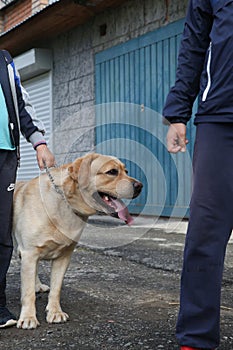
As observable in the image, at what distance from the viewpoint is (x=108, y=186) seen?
3.62m

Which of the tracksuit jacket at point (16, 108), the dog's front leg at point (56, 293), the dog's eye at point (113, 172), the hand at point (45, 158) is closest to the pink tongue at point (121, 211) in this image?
the dog's eye at point (113, 172)

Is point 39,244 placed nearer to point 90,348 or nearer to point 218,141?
point 90,348

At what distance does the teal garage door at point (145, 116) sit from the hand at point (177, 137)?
16.5 ft

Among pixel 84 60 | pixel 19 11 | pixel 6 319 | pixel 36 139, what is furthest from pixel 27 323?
pixel 19 11

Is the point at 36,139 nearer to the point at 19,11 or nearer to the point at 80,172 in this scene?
the point at 80,172

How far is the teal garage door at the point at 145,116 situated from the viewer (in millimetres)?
7895

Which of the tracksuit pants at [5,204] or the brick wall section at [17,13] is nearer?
the tracksuit pants at [5,204]

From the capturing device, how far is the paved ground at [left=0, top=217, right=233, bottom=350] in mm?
2967

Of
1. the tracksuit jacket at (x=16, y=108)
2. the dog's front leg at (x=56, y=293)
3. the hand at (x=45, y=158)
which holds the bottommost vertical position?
the dog's front leg at (x=56, y=293)

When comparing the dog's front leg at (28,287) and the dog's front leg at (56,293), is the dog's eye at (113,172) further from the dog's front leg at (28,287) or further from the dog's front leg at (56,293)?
the dog's front leg at (28,287)

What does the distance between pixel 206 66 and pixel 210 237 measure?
0.74 meters

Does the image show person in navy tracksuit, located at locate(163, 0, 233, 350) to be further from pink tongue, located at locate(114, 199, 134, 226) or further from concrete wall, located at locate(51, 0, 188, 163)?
concrete wall, located at locate(51, 0, 188, 163)

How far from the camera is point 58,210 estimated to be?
11.2 feet

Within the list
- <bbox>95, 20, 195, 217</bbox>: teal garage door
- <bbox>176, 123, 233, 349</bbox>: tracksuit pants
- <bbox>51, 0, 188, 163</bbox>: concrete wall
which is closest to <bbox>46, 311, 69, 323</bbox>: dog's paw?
<bbox>176, 123, 233, 349</bbox>: tracksuit pants
